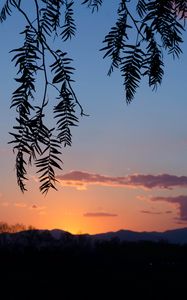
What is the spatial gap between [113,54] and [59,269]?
252ft

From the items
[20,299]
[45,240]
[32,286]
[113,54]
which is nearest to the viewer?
[113,54]

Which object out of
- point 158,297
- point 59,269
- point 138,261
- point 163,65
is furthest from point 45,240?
point 163,65

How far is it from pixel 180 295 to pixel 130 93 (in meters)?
75.0

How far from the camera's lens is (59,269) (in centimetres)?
7588

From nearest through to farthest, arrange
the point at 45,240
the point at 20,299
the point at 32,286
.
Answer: the point at 20,299 → the point at 32,286 → the point at 45,240

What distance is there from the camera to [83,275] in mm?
75000

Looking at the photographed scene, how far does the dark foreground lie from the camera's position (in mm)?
70750

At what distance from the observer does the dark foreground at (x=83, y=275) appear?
70750 millimetres

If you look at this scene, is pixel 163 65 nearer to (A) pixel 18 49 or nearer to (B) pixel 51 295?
(A) pixel 18 49

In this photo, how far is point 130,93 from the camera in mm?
1015

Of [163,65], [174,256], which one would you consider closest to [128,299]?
[174,256]

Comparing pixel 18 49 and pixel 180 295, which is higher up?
pixel 18 49

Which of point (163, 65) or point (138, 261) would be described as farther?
point (138, 261)

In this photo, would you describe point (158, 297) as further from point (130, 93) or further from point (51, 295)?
point (130, 93)
